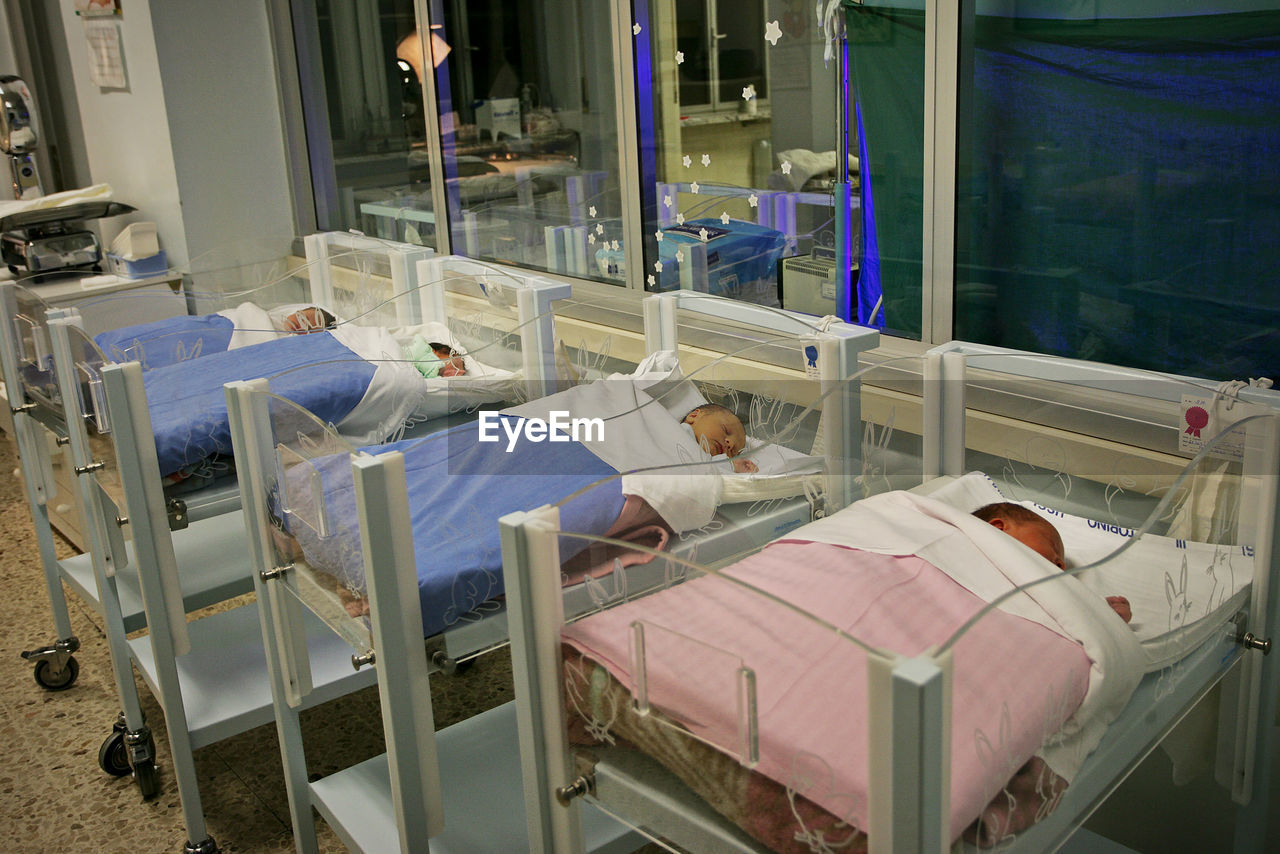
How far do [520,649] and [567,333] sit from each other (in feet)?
4.14

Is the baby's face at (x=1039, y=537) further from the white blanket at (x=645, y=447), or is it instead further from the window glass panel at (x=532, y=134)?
the window glass panel at (x=532, y=134)

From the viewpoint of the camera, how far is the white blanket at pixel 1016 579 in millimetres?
1092

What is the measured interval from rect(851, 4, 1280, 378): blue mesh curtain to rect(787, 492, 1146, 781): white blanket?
76 cm

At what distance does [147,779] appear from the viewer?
2309mm

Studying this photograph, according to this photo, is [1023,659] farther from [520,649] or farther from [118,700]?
[118,700]

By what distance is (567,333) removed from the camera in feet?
7.62

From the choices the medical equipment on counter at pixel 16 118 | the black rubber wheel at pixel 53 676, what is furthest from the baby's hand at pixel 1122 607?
the medical equipment on counter at pixel 16 118

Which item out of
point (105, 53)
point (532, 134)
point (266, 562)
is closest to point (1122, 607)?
point (266, 562)

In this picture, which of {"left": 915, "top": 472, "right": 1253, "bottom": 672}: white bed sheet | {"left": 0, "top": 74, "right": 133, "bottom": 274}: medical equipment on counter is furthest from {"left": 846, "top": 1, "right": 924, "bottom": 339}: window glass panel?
{"left": 0, "top": 74, "right": 133, "bottom": 274}: medical equipment on counter

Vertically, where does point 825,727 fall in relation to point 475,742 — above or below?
above

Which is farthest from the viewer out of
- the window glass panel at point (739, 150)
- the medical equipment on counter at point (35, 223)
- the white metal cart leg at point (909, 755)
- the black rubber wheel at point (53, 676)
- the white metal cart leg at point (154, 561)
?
the medical equipment on counter at point (35, 223)

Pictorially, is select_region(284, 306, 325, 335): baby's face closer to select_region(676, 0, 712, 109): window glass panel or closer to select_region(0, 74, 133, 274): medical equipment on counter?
select_region(676, 0, 712, 109): window glass panel

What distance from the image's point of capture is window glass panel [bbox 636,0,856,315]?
95.9 inches

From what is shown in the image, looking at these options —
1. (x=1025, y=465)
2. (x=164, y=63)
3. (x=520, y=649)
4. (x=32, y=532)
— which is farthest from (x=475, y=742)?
(x=164, y=63)
